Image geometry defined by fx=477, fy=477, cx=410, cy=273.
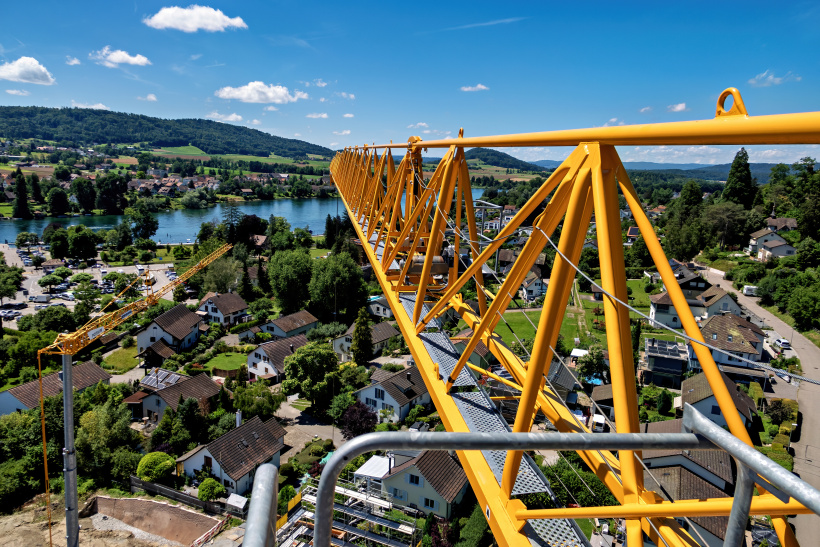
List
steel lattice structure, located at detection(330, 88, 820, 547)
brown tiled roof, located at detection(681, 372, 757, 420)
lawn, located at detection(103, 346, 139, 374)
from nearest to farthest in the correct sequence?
steel lattice structure, located at detection(330, 88, 820, 547) < brown tiled roof, located at detection(681, 372, 757, 420) < lawn, located at detection(103, 346, 139, 374)

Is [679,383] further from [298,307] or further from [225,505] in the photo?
[298,307]

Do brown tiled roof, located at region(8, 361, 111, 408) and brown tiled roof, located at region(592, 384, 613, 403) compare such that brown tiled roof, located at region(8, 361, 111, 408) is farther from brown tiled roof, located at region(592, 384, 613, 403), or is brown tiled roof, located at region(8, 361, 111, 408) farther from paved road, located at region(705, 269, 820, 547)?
paved road, located at region(705, 269, 820, 547)

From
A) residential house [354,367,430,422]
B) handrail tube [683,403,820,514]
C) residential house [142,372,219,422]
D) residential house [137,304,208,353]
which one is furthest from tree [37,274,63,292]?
handrail tube [683,403,820,514]

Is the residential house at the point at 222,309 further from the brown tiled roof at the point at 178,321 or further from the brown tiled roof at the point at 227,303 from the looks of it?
the brown tiled roof at the point at 178,321

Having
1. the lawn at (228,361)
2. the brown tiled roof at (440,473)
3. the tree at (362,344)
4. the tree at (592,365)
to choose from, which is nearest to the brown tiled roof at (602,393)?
the tree at (592,365)

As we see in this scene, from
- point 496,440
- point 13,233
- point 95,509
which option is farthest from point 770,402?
point 13,233

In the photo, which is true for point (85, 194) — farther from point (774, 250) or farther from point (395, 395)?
point (774, 250)
